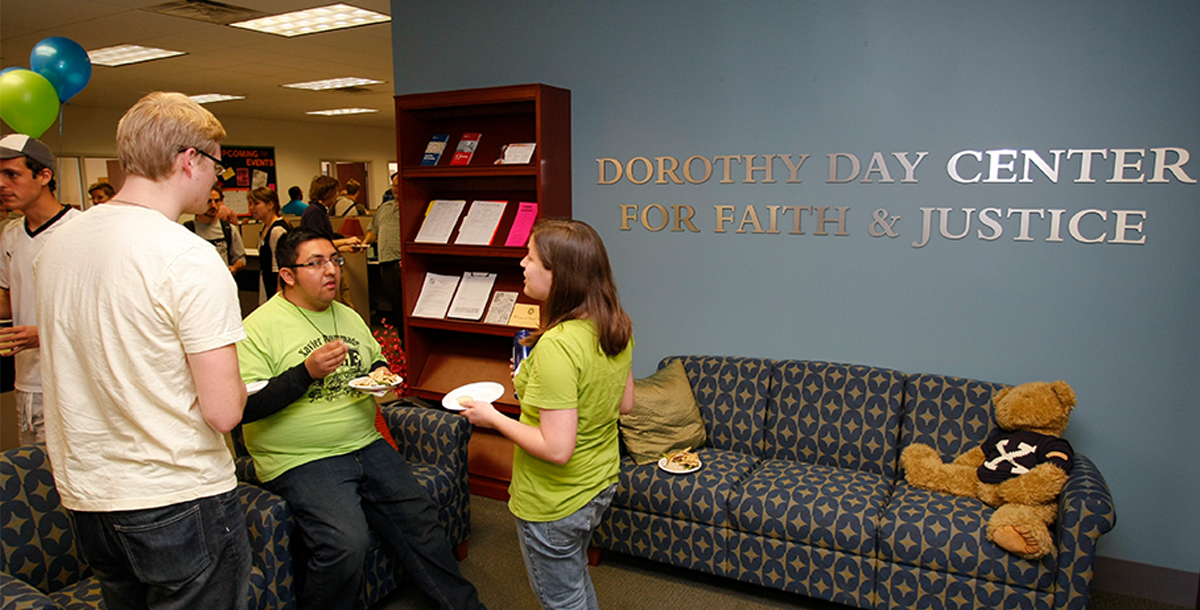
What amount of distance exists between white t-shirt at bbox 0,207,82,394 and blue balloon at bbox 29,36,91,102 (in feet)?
2.92

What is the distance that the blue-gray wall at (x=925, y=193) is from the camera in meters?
2.78

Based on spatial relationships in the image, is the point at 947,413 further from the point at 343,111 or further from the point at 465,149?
the point at 343,111

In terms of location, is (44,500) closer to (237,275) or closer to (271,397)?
(271,397)

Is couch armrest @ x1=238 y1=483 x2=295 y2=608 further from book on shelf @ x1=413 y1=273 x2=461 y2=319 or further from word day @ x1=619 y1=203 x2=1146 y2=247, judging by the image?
word day @ x1=619 y1=203 x2=1146 y2=247

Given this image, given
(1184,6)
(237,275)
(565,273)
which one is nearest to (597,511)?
(565,273)

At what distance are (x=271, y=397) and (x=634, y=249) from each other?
205 cm

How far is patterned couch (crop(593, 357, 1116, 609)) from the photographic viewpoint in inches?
95.9

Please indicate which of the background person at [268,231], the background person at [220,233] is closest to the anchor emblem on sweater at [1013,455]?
the background person at [268,231]

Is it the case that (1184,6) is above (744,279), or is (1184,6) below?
above

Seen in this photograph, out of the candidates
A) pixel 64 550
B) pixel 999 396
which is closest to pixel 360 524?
pixel 64 550

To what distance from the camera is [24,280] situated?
2645 mm

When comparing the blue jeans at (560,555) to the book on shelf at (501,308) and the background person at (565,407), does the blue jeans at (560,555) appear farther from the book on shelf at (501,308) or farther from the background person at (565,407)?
the book on shelf at (501,308)

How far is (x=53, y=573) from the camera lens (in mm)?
2189

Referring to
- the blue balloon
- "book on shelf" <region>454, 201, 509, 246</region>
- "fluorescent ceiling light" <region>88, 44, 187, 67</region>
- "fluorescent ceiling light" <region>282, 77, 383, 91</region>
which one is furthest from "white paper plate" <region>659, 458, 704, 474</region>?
"fluorescent ceiling light" <region>282, 77, 383, 91</region>
